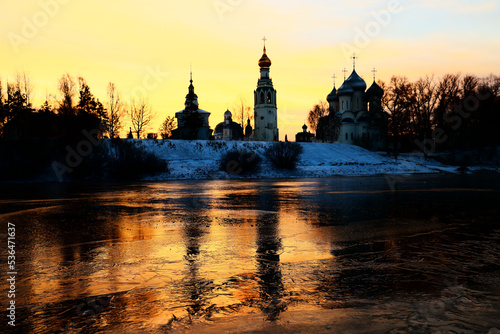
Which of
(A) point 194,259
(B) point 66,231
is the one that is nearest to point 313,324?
(A) point 194,259

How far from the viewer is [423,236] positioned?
9219 millimetres

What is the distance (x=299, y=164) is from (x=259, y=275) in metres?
45.6

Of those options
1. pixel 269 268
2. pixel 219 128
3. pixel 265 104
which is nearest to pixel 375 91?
pixel 265 104

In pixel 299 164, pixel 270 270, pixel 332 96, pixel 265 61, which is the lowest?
pixel 270 270

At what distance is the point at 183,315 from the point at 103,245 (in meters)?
4.66

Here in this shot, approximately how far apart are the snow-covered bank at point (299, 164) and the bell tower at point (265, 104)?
21.3 meters

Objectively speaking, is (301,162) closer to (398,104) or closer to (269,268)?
(398,104)

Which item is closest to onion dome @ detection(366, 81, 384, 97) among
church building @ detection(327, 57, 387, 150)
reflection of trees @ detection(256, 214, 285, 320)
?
church building @ detection(327, 57, 387, 150)

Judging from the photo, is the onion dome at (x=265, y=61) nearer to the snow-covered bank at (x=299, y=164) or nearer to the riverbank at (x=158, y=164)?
the snow-covered bank at (x=299, y=164)

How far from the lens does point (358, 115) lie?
253ft

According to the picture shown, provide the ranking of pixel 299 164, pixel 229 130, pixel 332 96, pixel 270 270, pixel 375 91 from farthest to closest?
pixel 229 130 < pixel 332 96 < pixel 375 91 < pixel 299 164 < pixel 270 270

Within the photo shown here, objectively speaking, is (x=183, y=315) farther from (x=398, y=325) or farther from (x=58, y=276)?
(x=58, y=276)

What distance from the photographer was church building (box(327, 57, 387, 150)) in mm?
74812

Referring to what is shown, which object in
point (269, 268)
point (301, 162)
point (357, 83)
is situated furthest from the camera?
point (357, 83)
